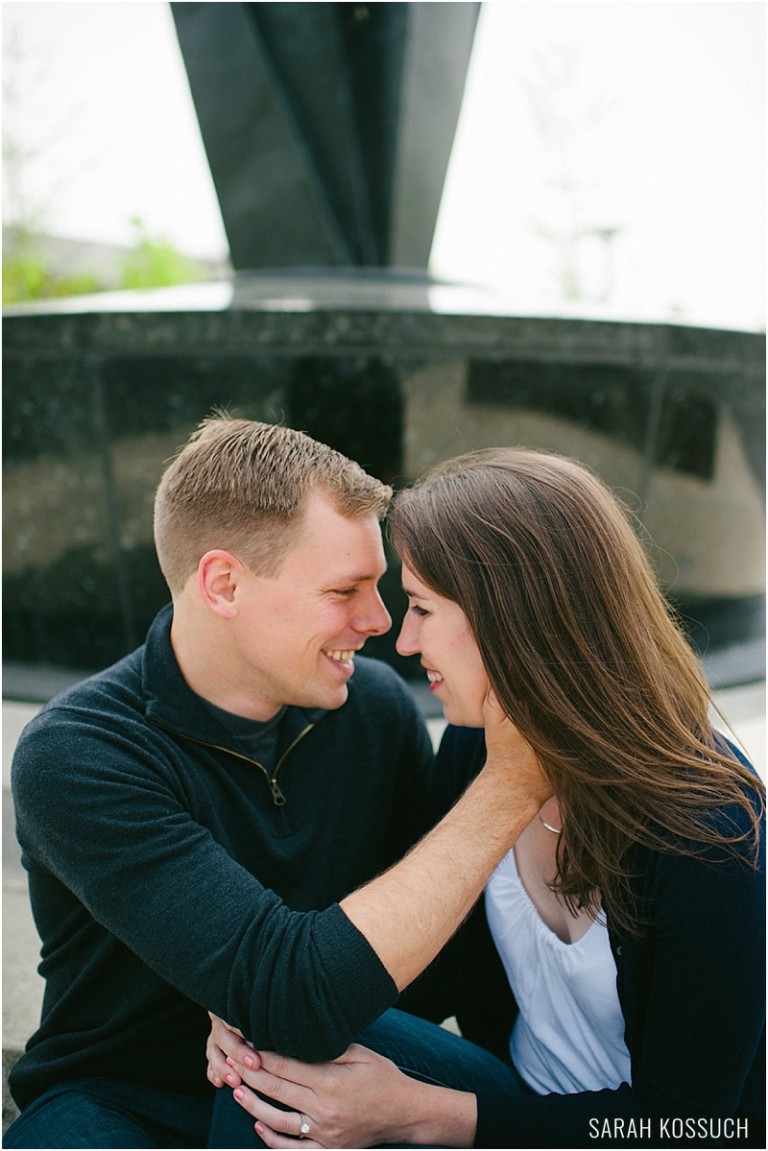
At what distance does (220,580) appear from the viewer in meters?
2.29

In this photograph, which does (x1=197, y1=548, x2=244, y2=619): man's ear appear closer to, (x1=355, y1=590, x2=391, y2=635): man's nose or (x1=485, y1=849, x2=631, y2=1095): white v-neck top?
(x1=355, y1=590, x2=391, y2=635): man's nose

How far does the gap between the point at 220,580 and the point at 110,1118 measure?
1.10 meters

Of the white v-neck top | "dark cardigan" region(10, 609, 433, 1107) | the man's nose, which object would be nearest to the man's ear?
"dark cardigan" region(10, 609, 433, 1107)

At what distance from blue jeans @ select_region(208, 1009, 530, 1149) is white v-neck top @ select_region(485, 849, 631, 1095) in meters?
0.10

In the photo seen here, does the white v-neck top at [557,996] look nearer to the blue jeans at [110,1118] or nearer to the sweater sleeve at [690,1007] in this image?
the sweater sleeve at [690,1007]

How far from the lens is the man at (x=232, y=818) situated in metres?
1.78

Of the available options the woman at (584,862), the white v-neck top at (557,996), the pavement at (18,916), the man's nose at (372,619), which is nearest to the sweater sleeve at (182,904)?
the woman at (584,862)

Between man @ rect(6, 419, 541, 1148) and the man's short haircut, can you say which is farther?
the man's short haircut

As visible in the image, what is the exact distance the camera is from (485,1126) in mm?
1955

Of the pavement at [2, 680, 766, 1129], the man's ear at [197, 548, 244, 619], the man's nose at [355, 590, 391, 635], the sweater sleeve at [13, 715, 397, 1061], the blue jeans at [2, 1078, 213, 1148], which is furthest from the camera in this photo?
the pavement at [2, 680, 766, 1129]

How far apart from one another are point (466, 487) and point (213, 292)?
520cm

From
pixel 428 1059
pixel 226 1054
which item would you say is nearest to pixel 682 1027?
pixel 428 1059

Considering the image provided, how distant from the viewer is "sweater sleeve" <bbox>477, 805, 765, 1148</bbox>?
1.79 meters

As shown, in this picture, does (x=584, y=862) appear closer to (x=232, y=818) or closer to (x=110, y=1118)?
(x=232, y=818)
